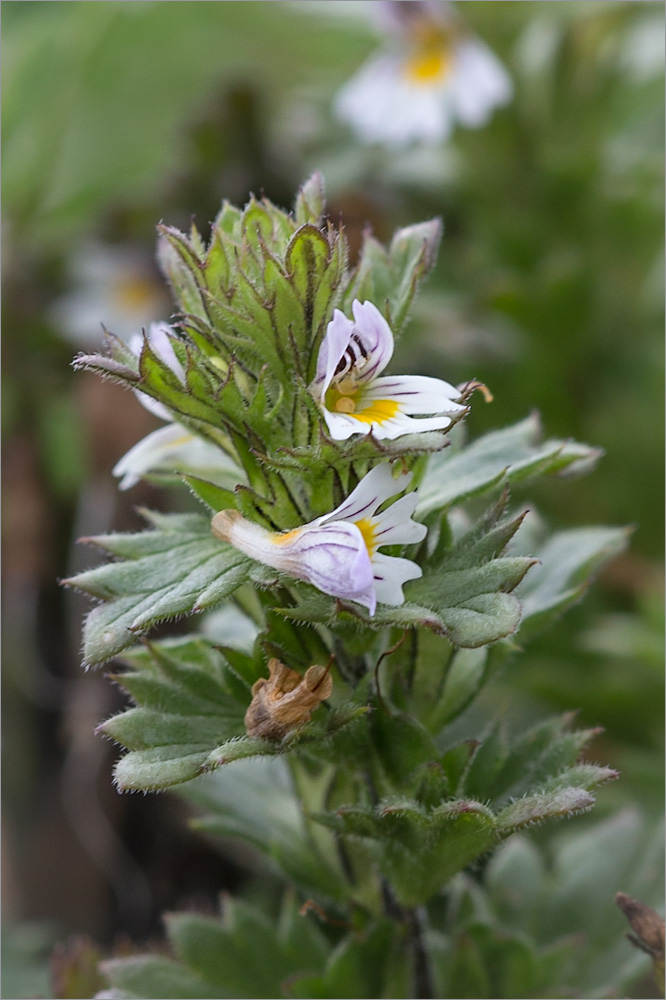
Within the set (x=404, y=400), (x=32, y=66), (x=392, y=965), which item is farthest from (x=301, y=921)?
(x=32, y=66)

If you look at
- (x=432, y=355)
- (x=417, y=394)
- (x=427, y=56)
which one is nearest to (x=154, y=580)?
(x=417, y=394)

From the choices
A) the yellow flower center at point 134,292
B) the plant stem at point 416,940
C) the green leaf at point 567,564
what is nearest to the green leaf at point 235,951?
the plant stem at point 416,940

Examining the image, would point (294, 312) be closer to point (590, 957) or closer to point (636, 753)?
point (590, 957)

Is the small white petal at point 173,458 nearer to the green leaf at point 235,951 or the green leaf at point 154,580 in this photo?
the green leaf at point 154,580

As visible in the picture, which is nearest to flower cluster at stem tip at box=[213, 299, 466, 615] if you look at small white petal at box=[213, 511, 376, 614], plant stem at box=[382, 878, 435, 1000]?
small white petal at box=[213, 511, 376, 614]

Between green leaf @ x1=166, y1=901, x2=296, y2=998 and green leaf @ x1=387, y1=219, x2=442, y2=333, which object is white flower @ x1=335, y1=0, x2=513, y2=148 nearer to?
green leaf @ x1=387, y1=219, x2=442, y2=333

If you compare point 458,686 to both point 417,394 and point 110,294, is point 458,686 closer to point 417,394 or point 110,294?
point 417,394
